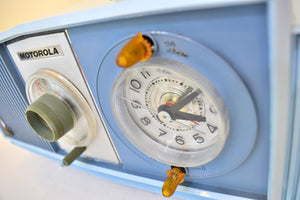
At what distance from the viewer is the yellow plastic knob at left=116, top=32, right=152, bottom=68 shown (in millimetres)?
417

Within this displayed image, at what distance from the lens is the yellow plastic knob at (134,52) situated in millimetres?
417

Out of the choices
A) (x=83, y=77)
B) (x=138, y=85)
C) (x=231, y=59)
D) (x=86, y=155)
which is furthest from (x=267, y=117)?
(x=86, y=155)

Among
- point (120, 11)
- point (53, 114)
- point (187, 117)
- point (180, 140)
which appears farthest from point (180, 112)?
point (53, 114)

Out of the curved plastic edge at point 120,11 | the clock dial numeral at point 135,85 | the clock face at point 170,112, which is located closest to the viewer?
the curved plastic edge at point 120,11

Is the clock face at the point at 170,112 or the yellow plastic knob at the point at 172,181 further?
the yellow plastic knob at the point at 172,181

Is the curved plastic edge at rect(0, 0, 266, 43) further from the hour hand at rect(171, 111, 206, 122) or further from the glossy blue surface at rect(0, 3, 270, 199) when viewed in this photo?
the hour hand at rect(171, 111, 206, 122)

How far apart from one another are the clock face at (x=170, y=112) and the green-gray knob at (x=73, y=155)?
10.0 inches

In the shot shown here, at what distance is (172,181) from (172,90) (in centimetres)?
27

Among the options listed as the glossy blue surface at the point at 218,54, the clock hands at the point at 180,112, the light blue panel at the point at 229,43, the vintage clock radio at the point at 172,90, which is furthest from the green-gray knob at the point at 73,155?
the clock hands at the point at 180,112

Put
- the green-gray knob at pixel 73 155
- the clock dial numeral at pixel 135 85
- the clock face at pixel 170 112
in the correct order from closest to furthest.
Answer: the clock face at pixel 170 112 < the clock dial numeral at pixel 135 85 < the green-gray knob at pixel 73 155

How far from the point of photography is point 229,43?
394mm

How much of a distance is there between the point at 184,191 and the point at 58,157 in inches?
22.8

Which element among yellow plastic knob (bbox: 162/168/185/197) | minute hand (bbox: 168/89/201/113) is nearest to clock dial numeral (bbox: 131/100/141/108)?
minute hand (bbox: 168/89/201/113)

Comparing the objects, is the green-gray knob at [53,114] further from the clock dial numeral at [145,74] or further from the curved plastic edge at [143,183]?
the clock dial numeral at [145,74]
